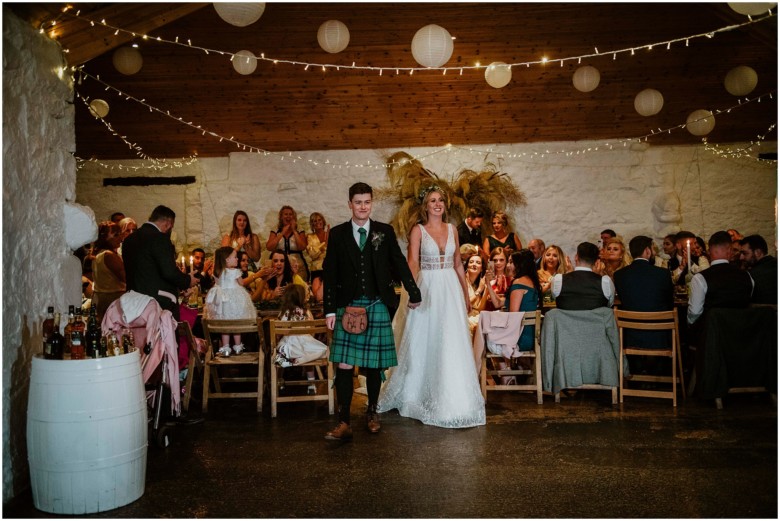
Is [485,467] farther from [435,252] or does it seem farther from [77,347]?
[77,347]

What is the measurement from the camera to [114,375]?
333 cm

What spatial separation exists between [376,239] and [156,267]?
154cm

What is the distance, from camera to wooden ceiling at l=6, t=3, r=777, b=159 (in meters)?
8.43

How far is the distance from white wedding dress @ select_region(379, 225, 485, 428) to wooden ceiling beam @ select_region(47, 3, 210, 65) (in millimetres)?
2327

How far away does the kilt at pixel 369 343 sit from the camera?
4.55 m

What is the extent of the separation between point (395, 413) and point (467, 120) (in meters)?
5.94

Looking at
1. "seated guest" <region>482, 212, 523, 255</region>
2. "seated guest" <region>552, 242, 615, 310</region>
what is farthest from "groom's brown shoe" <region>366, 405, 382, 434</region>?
"seated guest" <region>482, 212, 523, 255</region>

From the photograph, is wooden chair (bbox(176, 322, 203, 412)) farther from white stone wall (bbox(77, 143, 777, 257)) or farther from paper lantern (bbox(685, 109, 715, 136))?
paper lantern (bbox(685, 109, 715, 136))

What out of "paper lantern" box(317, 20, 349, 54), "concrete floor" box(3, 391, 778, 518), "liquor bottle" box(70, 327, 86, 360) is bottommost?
"concrete floor" box(3, 391, 778, 518)

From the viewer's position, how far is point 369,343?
4574 mm

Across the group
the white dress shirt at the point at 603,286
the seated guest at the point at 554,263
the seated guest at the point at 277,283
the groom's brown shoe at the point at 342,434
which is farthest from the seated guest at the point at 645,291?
the seated guest at the point at 277,283

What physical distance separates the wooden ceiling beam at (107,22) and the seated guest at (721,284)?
4.26m

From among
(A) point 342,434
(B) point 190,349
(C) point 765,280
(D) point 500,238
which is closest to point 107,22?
(B) point 190,349

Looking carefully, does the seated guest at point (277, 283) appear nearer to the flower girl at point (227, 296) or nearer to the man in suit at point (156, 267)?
the flower girl at point (227, 296)
